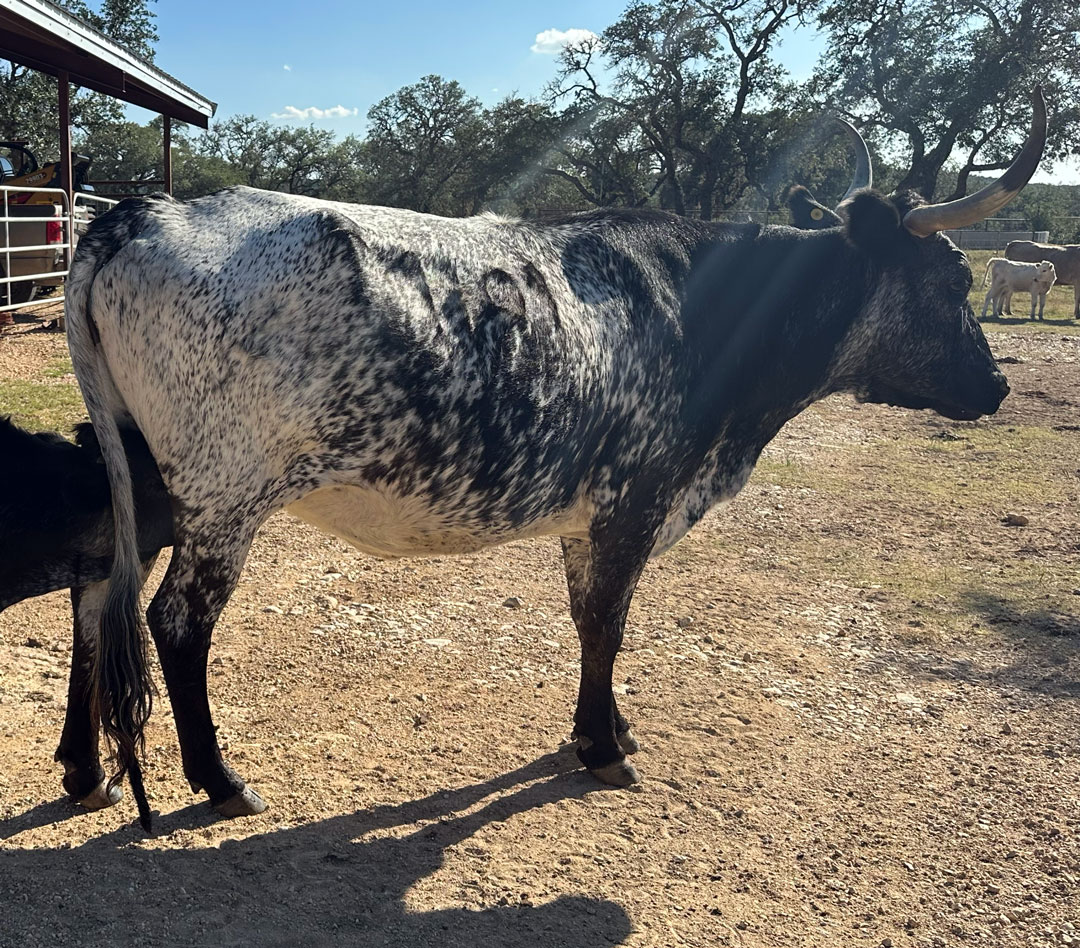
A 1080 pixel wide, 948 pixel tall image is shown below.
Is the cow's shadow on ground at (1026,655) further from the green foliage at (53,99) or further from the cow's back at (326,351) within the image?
the green foliage at (53,99)

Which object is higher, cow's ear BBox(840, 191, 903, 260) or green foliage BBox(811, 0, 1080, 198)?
green foliage BBox(811, 0, 1080, 198)

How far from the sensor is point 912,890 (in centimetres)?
329

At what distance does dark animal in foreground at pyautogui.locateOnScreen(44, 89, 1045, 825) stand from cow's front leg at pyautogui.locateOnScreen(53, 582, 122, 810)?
1.15 ft

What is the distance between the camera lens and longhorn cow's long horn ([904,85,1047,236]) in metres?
4.05

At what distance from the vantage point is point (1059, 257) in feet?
82.7

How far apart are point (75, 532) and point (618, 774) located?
85.2 inches

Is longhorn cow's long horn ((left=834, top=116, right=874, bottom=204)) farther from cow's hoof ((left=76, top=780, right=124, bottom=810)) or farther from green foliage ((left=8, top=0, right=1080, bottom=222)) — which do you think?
green foliage ((left=8, top=0, right=1080, bottom=222))

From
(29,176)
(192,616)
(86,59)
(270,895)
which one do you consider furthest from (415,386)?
(29,176)

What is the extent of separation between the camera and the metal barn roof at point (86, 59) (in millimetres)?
10109

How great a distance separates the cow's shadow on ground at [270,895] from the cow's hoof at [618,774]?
2.06 ft

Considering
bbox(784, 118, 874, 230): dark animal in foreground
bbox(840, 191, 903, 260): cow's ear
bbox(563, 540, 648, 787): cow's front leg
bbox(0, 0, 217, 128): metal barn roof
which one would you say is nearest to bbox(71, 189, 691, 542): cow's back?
bbox(563, 540, 648, 787): cow's front leg

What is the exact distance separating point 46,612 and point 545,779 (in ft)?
8.80

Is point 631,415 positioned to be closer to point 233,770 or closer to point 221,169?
point 233,770

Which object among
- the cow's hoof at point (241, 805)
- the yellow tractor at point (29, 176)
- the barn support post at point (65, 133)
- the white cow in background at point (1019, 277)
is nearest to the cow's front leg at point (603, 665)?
the cow's hoof at point (241, 805)
